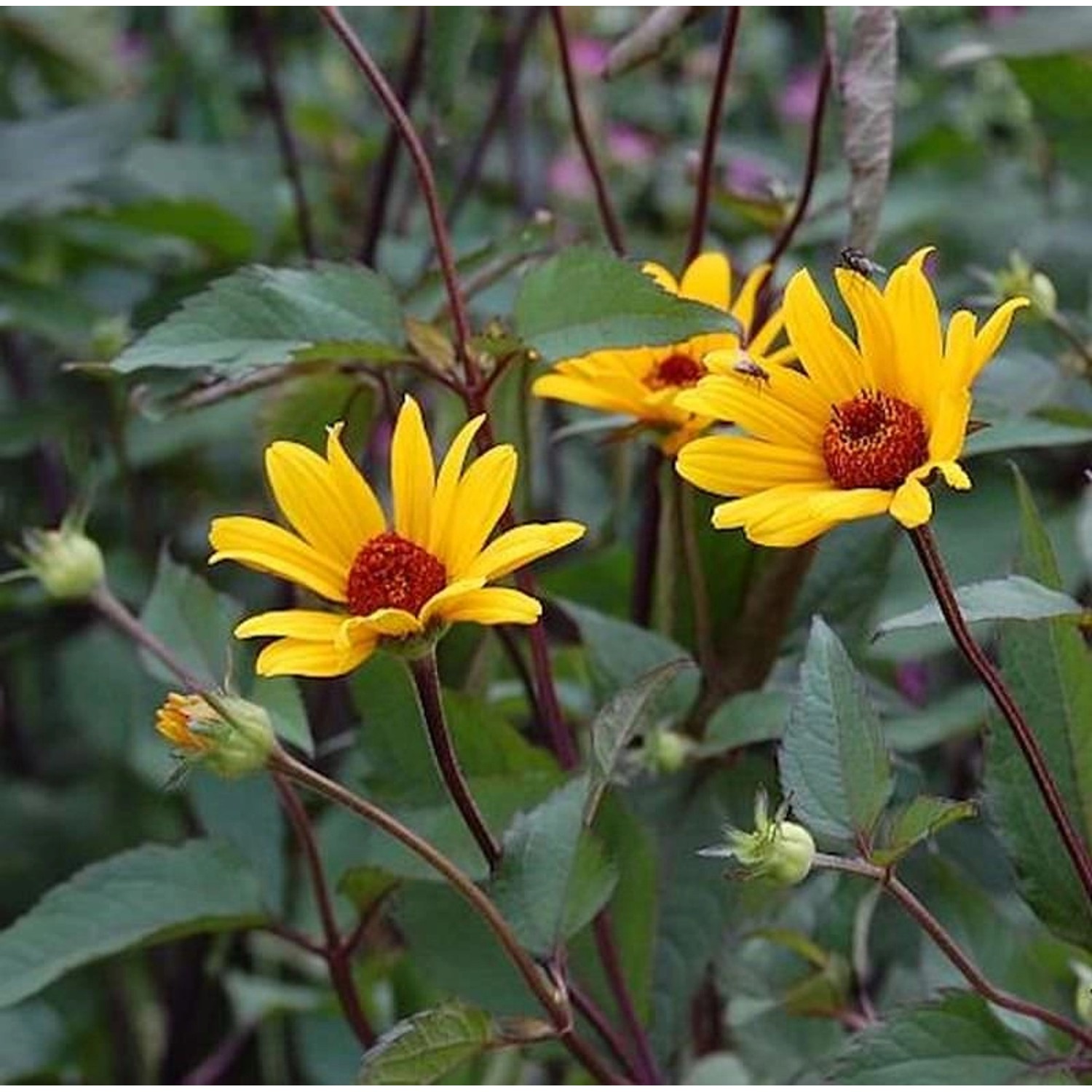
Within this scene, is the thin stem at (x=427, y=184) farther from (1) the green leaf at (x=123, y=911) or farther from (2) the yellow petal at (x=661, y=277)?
(1) the green leaf at (x=123, y=911)

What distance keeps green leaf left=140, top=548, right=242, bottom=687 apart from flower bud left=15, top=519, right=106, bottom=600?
0.05 metres

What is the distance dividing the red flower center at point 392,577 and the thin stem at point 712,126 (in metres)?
0.20

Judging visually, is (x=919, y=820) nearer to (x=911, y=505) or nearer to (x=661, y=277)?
(x=911, y=505)

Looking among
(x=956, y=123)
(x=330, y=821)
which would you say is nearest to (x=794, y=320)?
(x=330, y=821)

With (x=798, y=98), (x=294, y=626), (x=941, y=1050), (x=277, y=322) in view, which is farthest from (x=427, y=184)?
(x=798, y=98)

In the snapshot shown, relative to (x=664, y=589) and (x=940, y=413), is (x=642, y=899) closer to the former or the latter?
(x=664, y=589)

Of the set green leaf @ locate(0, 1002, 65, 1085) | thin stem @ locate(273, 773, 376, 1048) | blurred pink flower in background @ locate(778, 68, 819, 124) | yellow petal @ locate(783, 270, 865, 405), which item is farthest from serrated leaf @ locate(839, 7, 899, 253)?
blurred pink flower in background @ locate(778, 68, 819, 124)

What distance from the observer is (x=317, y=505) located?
1.57ft

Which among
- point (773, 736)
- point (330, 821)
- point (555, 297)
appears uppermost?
point (555, 297)

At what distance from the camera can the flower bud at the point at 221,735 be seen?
1.46 feet

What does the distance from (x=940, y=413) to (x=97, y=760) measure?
652 millimetres

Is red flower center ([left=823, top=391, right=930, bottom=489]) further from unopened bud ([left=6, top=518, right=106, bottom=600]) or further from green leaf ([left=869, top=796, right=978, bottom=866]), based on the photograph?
unopened bud ([left=6, top=518, right=106, bottom=600])

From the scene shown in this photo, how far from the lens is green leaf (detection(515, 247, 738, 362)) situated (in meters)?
0.51

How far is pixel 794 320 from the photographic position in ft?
1.49
